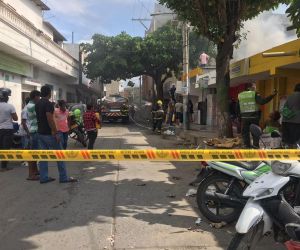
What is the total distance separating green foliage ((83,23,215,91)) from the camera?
114ft

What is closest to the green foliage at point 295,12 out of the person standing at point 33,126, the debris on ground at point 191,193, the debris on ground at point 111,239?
the debris on ground at point 191,193

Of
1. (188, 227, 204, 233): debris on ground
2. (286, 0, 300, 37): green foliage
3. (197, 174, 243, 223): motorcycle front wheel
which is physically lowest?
(188, 227, 204, 233): debris on ground

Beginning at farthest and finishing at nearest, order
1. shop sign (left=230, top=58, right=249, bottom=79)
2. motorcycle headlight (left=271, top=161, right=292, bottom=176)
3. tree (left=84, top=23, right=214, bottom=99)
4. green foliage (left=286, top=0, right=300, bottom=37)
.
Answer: tree (left=84, top=23, right=214, bottom=99) → shop sign (left=230, top=58, right=249, bottom=79) → green foliage (left=286, top=0, right=300, bottom=37) → motorcycle headlight (left=271, top=161, right=292, bottom=176)

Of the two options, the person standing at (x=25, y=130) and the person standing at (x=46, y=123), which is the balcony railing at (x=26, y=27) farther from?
the person standing at (x=46, y=123)

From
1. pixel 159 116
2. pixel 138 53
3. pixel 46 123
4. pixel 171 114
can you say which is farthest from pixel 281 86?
pixel 138 53

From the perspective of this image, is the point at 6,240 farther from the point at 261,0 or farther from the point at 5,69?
the point at 5,69

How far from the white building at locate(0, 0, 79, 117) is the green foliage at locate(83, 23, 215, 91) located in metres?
2.37

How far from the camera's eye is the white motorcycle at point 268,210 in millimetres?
4168

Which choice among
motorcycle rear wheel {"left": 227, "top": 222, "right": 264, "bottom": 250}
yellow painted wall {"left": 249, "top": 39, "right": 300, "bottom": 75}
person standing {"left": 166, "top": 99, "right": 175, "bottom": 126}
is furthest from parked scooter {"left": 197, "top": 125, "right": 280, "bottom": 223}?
person standing {"left": 166, "top": 99, "right": 175, "bottom": 126}

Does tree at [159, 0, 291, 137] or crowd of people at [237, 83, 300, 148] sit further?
tree at [159, 0, 291, 137]

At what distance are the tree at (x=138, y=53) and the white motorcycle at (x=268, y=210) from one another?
3006 centimetres

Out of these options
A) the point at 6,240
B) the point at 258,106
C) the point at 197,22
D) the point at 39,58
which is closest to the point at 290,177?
the point at 6,240

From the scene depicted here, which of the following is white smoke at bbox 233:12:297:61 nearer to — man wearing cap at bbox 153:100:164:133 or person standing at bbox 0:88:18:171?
man wearing cap at bbox 153:100:164:133

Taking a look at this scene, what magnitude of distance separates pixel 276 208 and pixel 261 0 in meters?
7.78
